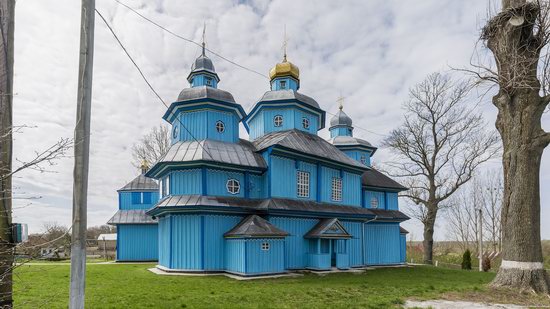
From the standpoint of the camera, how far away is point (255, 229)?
14.9 m

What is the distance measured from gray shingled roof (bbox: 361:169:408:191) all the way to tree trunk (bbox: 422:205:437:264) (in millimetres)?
3867

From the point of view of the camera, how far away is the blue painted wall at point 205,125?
696 inches

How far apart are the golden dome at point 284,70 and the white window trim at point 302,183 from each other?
699 centimetres

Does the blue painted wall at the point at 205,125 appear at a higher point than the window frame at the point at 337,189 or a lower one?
higher

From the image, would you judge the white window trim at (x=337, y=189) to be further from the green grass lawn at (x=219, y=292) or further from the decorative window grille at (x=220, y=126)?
the decorative window grille at (x=220, y=126)

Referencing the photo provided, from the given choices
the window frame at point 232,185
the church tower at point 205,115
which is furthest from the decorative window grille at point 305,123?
the window frame at point 232,185

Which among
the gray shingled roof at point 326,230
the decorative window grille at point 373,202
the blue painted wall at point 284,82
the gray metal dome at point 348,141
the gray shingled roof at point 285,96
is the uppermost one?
the blue painted wall at point 284,82

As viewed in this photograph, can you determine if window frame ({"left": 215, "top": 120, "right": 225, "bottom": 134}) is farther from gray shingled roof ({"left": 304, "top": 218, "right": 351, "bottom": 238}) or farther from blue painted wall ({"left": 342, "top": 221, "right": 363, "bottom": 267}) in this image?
blue painted wall ({"left": 342, "top": 221, "right": 363, "bottom": 267})

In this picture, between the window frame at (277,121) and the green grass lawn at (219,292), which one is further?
the window frame at (277,121)

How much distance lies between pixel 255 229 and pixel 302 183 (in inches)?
172

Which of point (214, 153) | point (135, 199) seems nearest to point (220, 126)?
point (214, 153)

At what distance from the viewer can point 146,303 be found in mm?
8914

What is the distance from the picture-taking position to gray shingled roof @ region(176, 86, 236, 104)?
17672 millimetres

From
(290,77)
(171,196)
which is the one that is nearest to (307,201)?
(171,196)
